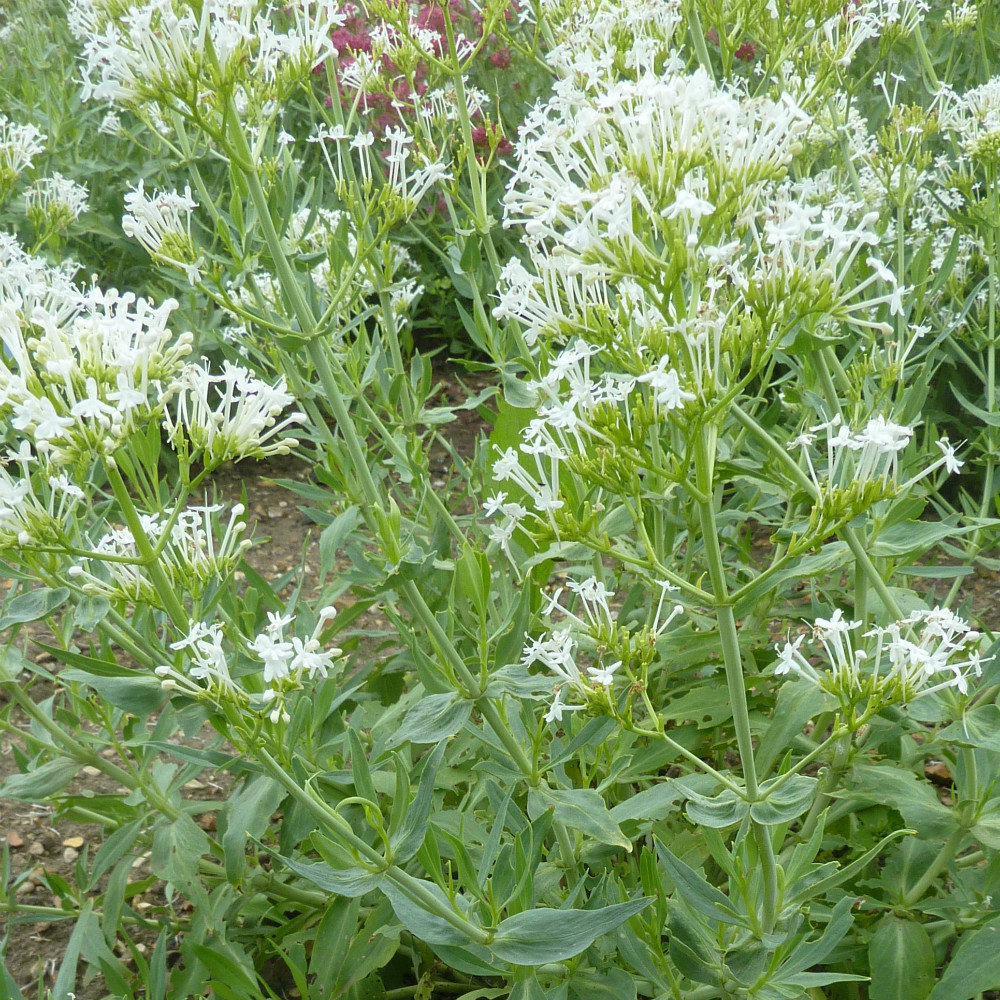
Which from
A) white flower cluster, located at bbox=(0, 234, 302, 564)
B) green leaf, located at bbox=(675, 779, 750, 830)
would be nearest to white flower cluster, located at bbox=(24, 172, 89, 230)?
white flower cluster, located at bbox=(0, 234, 302, 564)

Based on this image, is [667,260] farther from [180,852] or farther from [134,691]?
[180,852]

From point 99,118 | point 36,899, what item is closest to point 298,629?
point 36,899

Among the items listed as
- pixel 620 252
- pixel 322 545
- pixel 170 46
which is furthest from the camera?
pixel 322 545

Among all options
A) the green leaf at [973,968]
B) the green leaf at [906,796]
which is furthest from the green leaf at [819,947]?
the green leaf at [906,796]

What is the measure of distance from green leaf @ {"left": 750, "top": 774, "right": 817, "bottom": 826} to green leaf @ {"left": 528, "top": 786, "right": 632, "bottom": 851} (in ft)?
1.30

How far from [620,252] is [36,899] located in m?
3.12

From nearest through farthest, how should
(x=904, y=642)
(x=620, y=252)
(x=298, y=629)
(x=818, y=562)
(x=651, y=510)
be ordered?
(x=620, y=252), (x=904, y=642), (x=818, y=562), (x=298, y=629), (x=651, y=510)

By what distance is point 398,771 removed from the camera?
6.75 feet

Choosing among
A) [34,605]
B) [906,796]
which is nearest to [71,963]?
[34,605]

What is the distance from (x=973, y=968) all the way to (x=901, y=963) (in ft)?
0.82

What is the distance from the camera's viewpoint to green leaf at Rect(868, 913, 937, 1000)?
2.40 metres

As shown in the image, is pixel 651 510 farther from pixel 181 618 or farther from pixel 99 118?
pixel 99 118

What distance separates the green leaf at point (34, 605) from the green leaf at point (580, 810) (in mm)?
1130

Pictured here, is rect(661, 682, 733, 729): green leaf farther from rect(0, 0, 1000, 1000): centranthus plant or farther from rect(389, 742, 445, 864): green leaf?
rect(389, 742, 445, 864): green leaf
